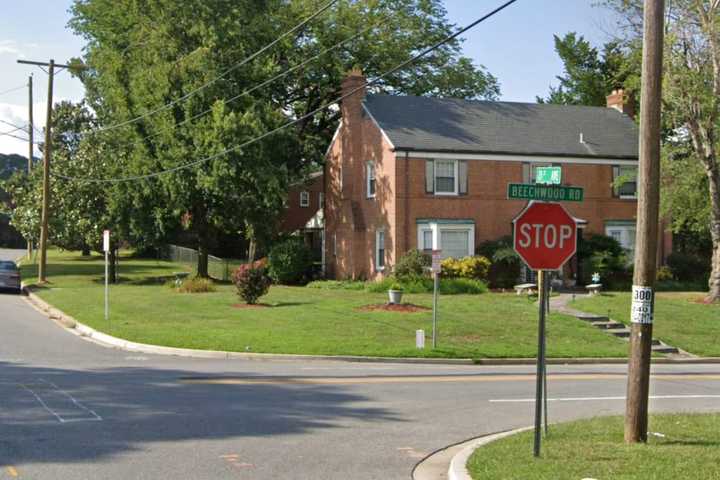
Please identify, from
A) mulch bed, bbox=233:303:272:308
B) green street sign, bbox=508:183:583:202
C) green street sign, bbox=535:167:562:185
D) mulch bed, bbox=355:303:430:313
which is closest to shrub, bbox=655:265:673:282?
mulch bed, bbox=355:303:430:313

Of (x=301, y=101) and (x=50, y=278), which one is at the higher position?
(x=301, y=101)

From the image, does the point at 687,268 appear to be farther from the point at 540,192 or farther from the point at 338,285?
the point at 540,192

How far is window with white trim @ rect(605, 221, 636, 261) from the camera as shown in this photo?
4122 centimetres

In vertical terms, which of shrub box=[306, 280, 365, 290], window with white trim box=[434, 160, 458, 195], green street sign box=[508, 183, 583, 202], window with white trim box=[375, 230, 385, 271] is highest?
window with white trim box=[434, 160, 458, 195]

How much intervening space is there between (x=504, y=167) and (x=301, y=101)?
59.9ft

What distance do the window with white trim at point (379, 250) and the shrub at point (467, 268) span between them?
3.40 meters

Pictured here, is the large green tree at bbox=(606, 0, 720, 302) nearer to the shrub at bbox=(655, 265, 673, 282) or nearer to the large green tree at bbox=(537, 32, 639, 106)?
the shrub at bbox=(655, 265, 673, 282)

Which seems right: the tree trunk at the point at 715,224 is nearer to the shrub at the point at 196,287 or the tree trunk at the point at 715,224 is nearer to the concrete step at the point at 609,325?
the concrete step at the point at 609,325

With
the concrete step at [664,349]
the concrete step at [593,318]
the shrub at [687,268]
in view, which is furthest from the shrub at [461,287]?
the shrub at [687,268]

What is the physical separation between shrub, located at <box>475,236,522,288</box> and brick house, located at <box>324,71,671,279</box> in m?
0.68

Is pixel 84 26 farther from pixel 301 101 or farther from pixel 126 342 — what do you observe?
pixel 126 342

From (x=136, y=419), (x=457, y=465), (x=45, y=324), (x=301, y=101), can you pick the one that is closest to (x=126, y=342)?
(x=45, y=324)

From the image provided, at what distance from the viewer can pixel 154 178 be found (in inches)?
1690

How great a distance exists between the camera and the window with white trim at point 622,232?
1623 inches
